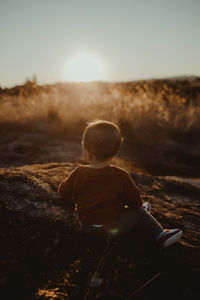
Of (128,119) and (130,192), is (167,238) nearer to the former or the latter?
(130,192)

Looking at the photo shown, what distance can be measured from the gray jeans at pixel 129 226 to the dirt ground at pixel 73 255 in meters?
0.08

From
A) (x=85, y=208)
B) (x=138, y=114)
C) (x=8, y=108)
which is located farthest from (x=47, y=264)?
(x=8, y=108)

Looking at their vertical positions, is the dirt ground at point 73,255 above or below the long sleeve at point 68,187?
below

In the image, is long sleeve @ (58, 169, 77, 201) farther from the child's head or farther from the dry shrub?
the dry shrub

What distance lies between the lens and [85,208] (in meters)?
1.88

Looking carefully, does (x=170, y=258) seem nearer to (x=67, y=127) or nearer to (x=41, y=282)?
(x=41, y=282)

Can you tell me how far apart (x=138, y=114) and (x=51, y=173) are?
450 cm

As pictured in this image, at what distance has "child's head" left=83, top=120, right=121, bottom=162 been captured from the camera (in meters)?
1.74

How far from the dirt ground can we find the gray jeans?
0.08 m

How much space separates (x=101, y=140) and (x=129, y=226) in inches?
29.4

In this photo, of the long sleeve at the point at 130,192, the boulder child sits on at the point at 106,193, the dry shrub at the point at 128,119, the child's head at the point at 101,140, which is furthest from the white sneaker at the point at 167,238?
the dry shrub at the point at 128,119

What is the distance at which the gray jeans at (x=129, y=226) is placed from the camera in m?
1.91

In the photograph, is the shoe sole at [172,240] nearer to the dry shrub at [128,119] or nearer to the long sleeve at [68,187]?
the long sleeve at [68,187]

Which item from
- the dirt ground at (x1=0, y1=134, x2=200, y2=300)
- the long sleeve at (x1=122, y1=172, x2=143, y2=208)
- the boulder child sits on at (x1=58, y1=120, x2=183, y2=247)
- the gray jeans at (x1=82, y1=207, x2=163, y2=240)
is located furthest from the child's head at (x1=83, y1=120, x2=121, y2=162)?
the dirt ground at (x1=0, y1=134, x2=200, y2=300)
